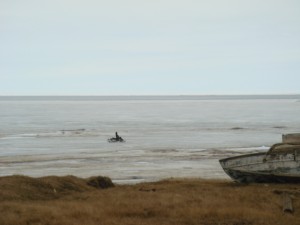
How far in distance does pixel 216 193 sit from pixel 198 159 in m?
Answer: 15.1

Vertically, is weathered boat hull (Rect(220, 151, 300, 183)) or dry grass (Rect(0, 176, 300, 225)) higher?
weathered boat hull (Rect(220, 151, 300, 183))

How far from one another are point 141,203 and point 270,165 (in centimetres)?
640

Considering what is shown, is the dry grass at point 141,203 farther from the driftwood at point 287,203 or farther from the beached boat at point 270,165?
the beached boat at point 270,165

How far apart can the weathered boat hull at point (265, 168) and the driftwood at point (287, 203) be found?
2340mm

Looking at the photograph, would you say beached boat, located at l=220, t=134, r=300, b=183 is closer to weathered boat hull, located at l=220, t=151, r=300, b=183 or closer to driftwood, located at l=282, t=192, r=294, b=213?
weathered boat hull, located at l=220, t=151, r=300, b=183

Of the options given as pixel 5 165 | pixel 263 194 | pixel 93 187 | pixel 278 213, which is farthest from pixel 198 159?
pixel 278 213

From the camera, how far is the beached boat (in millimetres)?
18234

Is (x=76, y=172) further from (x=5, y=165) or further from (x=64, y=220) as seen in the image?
→ (x=64, y=220)

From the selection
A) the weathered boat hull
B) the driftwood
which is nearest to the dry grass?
the driftwood

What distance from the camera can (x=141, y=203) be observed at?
1452cm

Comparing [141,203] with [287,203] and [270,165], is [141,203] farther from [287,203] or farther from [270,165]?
[270,165]

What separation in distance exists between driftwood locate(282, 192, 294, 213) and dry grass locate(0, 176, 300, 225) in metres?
0.13

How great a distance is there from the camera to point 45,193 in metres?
16.7

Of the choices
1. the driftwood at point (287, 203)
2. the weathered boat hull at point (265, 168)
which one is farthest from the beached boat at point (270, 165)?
the driftwood at point (287, 203)
